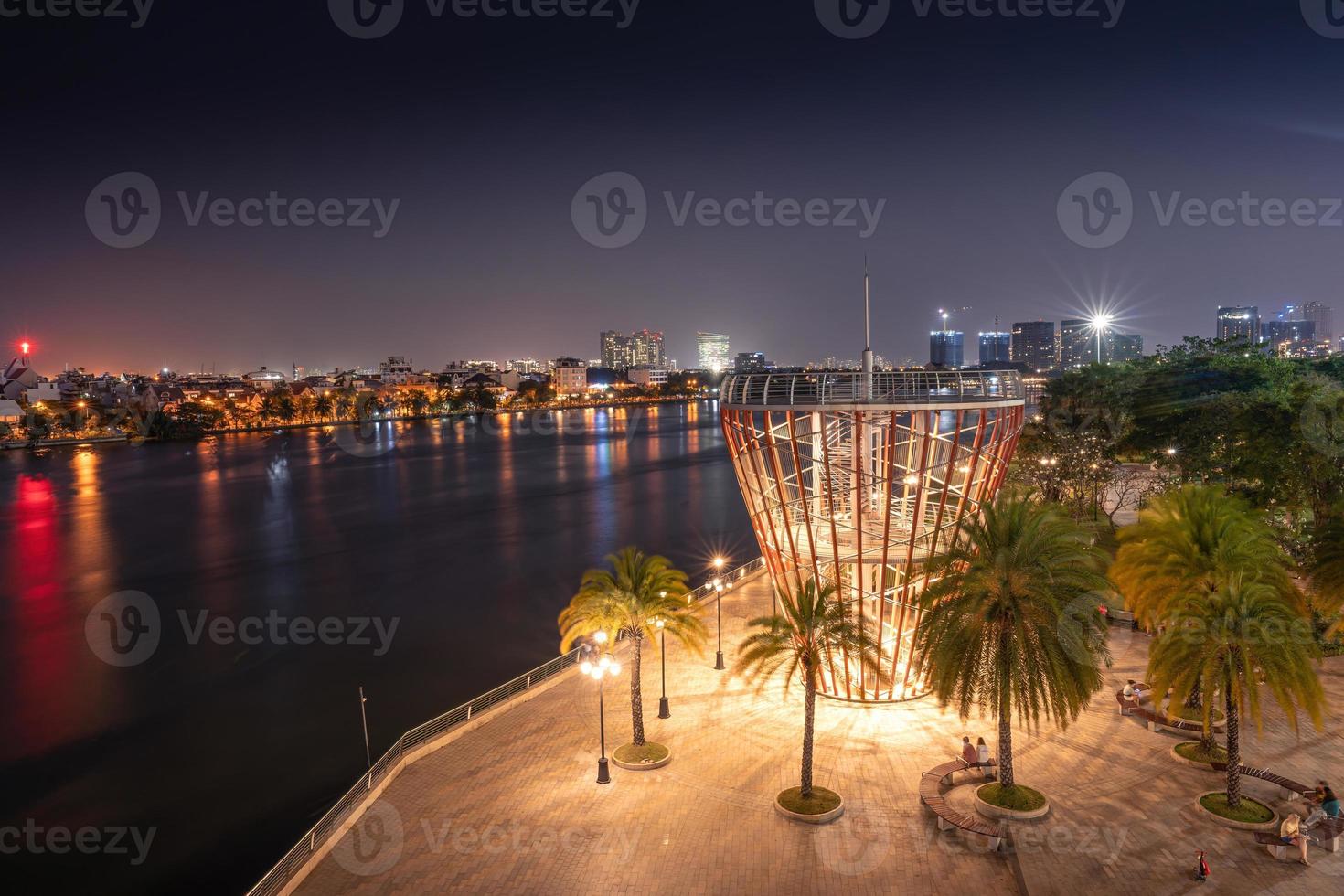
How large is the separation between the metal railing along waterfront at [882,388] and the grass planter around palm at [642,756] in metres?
8.57

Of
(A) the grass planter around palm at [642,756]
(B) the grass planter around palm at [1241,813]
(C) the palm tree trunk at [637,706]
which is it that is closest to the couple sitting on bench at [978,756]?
(B) the grass planter around palm at [1241,813]

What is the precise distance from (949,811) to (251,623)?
33.8 m

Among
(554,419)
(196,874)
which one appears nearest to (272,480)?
(196,874)

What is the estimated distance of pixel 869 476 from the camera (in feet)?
65.1

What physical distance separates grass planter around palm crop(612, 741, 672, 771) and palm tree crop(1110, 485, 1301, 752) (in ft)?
37.3

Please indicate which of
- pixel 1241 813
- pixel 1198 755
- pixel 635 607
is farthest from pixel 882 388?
pixel 1241 813

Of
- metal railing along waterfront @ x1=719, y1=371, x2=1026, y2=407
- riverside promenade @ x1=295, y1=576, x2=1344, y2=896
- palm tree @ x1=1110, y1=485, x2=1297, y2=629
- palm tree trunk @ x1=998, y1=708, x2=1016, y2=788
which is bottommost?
riverside promenade @ x1=295, y1=576, x2=1344, y2=896

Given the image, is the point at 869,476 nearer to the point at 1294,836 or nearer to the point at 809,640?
the point at 809,640

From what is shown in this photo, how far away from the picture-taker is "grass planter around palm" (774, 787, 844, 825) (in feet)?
49.1

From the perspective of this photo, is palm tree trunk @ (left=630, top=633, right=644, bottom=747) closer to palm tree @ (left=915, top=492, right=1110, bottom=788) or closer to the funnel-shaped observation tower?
the funnel-shaped observation tower

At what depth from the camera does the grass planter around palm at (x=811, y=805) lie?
14977mm

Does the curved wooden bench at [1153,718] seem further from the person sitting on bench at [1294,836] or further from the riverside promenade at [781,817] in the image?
the person sitting on bench at [1294,836]

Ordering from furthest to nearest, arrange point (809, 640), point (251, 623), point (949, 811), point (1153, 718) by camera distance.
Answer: point (251, 623), point (1153, 718), point (809, 640), point (949, 811)

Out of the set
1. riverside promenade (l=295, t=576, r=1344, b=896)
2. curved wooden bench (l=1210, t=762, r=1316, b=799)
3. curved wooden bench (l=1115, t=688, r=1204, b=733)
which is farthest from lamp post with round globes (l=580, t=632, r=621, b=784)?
curved wooden bench (l=1115, t=688, r=1204, b=733)
